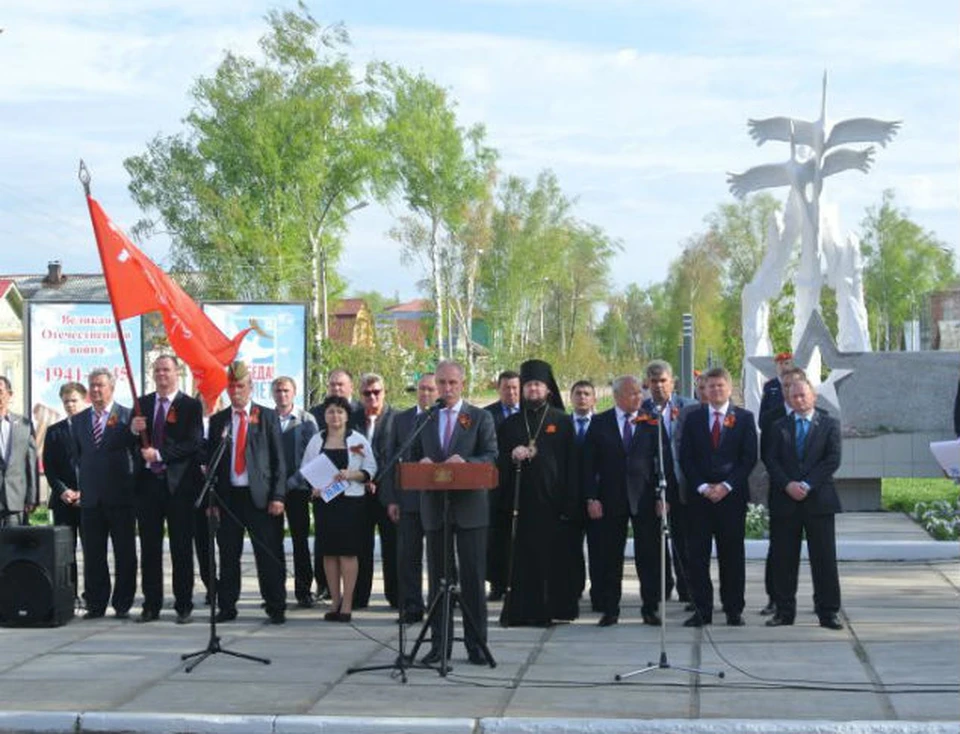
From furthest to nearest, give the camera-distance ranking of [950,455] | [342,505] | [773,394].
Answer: [773,394] < [342,505] < [950,455]

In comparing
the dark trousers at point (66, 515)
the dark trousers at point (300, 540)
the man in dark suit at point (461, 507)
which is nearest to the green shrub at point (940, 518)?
the dark trousers at point (300, 540)

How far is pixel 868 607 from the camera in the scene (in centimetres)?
1312

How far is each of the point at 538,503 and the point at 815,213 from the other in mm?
14435

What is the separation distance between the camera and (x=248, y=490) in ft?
41.4

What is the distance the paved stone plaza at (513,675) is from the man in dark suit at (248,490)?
31 centimetres

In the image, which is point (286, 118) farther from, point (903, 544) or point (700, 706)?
point (700, 706)

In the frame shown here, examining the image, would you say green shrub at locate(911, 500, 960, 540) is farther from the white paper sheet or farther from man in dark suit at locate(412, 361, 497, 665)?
man in dark suit at locate(412, 361, 497, 665)

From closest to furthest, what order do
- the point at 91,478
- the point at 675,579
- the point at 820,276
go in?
the point at 91,478 → the point at 675,579 → the point at 820,276

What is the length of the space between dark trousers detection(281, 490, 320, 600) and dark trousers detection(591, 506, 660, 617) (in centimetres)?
265

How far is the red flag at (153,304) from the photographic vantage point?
12.2m

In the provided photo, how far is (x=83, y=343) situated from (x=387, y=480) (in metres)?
8.90

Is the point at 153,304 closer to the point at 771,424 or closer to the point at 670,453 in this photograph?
the point at 670,453

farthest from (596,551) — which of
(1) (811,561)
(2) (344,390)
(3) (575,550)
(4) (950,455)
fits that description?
(4) (950,455)

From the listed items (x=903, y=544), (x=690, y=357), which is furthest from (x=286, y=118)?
(x=903, y=544)
